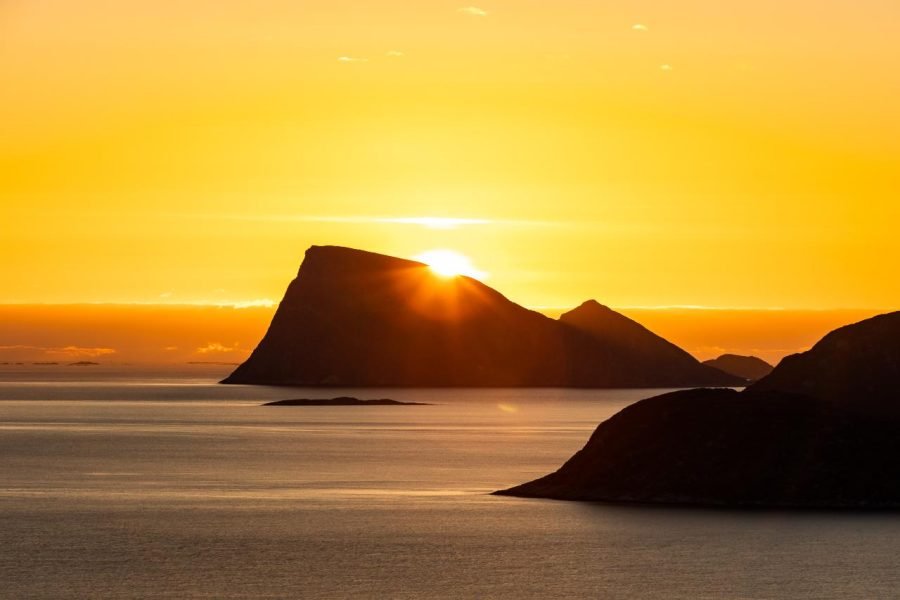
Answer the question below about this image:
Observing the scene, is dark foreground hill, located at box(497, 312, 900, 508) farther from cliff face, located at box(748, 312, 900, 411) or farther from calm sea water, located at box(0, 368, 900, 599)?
cliff face, located at box(748, 312, 900, 411)

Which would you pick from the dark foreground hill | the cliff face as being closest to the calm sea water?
the dark foreground hill

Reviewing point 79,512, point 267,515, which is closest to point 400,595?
point 267,515

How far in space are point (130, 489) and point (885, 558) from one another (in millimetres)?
59219

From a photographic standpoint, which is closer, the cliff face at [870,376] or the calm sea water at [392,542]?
the calm sea water at [392,542]

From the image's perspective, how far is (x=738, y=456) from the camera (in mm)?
88938

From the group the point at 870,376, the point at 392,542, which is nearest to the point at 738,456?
the point at 392,542

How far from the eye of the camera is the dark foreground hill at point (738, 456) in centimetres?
8656

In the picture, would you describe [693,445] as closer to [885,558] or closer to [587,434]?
[885,558]

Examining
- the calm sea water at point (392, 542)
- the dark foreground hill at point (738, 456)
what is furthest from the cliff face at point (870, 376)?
the dark foreground hill at point (738, 456)

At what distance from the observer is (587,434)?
192375 mm

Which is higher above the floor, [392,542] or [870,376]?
[870,376]

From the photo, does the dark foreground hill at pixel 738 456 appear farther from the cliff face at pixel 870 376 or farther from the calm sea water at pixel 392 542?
the cliff face at pixel 870 376

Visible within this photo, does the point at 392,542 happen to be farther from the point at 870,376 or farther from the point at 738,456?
the point at 870,376

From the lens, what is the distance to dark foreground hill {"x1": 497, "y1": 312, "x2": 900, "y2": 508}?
86.6 metres
